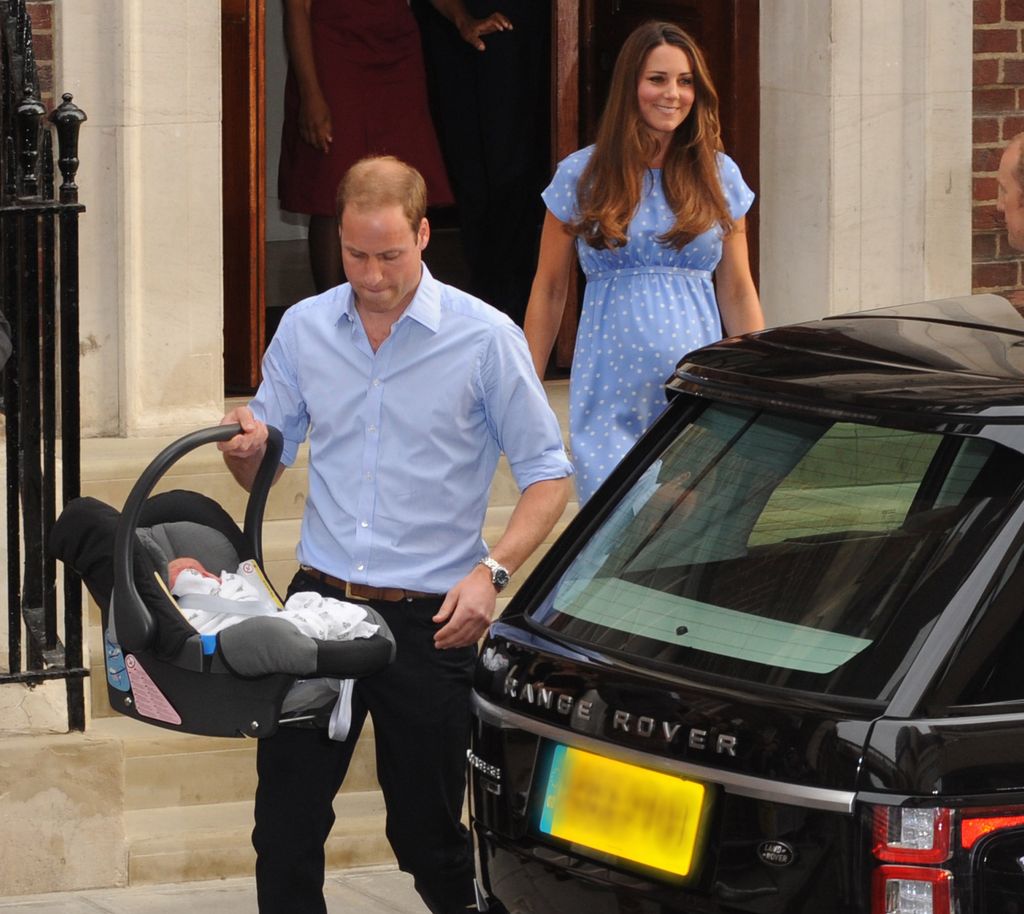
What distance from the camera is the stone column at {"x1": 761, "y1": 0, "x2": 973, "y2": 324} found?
26.1 feet

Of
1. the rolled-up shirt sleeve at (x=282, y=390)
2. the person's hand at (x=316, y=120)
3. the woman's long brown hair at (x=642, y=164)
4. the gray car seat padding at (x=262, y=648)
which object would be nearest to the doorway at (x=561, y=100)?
the person's hand at (x=316, y=120)

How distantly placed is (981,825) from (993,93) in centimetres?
Result: 569

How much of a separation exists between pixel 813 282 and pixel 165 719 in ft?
15.6

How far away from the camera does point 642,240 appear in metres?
5.39

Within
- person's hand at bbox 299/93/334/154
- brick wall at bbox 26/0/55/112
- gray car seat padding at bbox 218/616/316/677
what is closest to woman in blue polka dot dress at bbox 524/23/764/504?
gray car seat padding at bbox 218/616/316/677

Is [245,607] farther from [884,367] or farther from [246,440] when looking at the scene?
[884,367]

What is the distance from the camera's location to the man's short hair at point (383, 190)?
4309 mm

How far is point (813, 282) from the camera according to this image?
322 inches

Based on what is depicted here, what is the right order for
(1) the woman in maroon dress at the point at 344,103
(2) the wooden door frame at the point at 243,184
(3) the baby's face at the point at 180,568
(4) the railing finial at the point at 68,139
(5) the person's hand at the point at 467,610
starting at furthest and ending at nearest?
(1) the woman in maroon dress at the point at 344,103, (2) the wooden door frame at the point at 243,184, (4) the railing finial at the point at 68,139, (5) the person's hand at the point at 467,610, (3) the baby's face at the point at 180,568

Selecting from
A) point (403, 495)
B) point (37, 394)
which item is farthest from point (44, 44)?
point (403, 495)

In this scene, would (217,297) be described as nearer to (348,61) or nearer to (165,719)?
(348,61)

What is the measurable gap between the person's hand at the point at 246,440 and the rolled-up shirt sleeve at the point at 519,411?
19.3 inches

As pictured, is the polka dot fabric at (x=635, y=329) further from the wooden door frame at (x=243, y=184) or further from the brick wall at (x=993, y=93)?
the brick wall at (x=993, y=93)

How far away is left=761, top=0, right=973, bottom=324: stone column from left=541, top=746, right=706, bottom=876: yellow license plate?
4.95 metres
